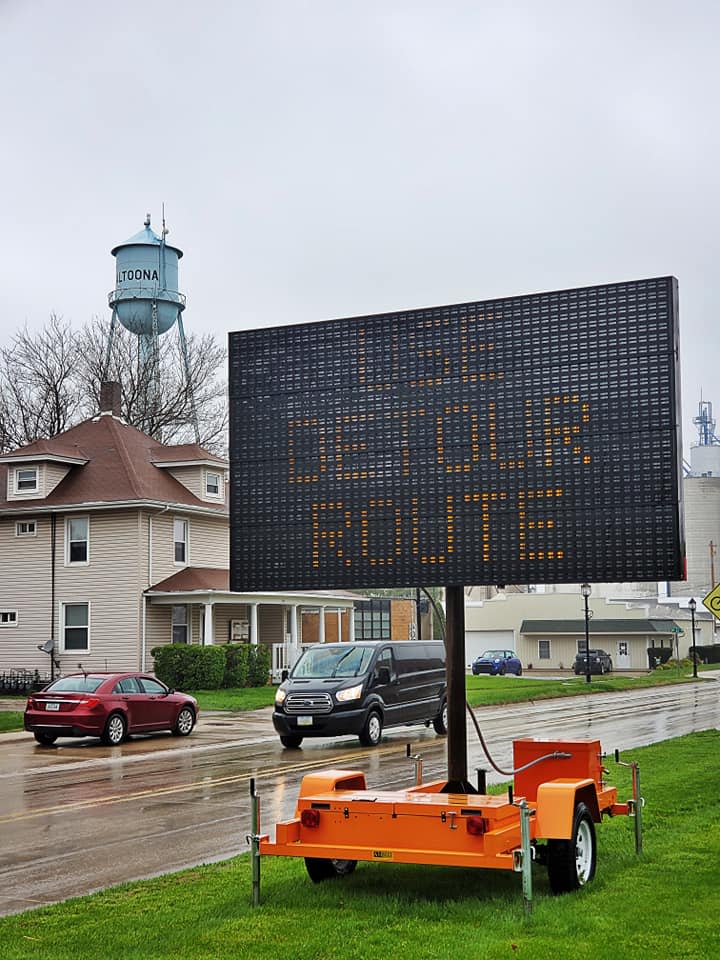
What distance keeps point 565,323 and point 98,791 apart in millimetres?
10466

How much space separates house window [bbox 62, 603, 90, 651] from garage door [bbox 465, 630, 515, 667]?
143 ft

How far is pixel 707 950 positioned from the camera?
22.9 feet

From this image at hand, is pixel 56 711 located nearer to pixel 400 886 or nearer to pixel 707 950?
pixel 400 886

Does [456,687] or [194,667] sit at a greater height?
[456,687]

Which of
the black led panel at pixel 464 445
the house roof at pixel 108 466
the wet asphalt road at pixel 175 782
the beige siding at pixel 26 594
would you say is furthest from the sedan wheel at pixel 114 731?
the beige siding at pixel 26 594

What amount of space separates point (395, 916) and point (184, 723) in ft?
60.9

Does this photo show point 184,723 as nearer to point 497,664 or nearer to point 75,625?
point 75,625

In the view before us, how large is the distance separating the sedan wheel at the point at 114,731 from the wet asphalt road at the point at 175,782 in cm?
22

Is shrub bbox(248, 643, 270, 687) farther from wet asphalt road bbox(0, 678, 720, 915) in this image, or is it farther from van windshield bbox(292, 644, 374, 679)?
van windshield bbox(292, 644, 374, 679)

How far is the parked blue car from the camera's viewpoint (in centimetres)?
6681

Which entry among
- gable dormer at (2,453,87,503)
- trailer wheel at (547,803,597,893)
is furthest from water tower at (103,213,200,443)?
trailer wheel at (547,803,597,893)

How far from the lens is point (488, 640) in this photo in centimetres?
8150

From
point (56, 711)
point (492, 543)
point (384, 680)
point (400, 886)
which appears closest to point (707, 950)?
point (400, 886)

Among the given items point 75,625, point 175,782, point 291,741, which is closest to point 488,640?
point 75,625
